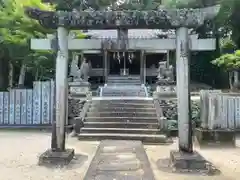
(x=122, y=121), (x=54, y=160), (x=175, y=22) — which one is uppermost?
(x=175, y=22)

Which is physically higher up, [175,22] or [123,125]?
[175,22]

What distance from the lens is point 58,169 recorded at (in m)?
7.17

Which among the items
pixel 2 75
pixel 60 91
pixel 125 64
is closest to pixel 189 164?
pixel 60 91

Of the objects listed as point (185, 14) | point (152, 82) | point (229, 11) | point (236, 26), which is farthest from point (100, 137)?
point (152, 82)

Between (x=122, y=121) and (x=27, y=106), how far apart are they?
3.78m

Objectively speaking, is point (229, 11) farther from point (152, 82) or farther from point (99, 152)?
point (99, 152)

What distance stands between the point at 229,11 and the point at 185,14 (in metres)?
12.0

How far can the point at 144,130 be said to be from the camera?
1184 cm

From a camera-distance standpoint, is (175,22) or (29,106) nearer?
(175,22)

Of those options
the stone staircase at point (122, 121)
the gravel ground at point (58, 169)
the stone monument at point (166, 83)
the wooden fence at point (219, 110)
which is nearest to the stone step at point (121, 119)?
the stone staircase at point (122, 121)

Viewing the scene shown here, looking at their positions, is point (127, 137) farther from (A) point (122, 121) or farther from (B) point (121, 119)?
(B) point (121, 119)

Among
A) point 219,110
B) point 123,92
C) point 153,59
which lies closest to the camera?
point 219,110

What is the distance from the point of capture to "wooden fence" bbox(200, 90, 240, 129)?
11055 millimetres

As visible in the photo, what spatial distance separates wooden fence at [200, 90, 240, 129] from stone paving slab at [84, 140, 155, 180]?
317 centimetres
